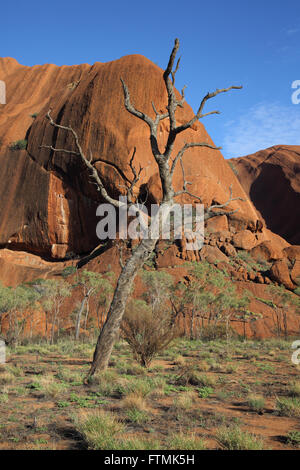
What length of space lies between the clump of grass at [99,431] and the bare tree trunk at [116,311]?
276cm

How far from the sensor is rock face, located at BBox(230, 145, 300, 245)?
7131 cm

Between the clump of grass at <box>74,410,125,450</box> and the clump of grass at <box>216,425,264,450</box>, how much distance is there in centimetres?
123

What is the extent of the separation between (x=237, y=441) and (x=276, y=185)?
3373 inches

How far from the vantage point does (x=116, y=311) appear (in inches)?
283

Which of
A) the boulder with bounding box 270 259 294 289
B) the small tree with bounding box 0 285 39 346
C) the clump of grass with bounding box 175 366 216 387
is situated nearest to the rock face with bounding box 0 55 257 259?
the boulder with bounding box 270 259 294 289

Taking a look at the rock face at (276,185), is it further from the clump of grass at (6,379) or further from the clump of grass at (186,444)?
the clump of grass at (186,444)

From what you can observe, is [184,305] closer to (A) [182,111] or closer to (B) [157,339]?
(B) [157,339]

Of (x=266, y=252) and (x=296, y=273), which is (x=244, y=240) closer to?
(x=266, y=252)

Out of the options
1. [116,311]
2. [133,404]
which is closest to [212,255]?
[116,311]

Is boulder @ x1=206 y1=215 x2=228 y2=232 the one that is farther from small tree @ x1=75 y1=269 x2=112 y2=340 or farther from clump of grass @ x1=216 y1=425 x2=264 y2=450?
clump of grass @ x1=216 y1=425 x2=264 y2=450

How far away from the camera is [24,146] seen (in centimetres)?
4969

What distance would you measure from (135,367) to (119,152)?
3324 centimetres

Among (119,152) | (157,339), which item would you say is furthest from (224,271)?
Result: (157,339)

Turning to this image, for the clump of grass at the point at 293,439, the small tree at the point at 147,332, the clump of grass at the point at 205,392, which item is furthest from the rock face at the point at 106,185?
the clump of grass at the point at 293,439
